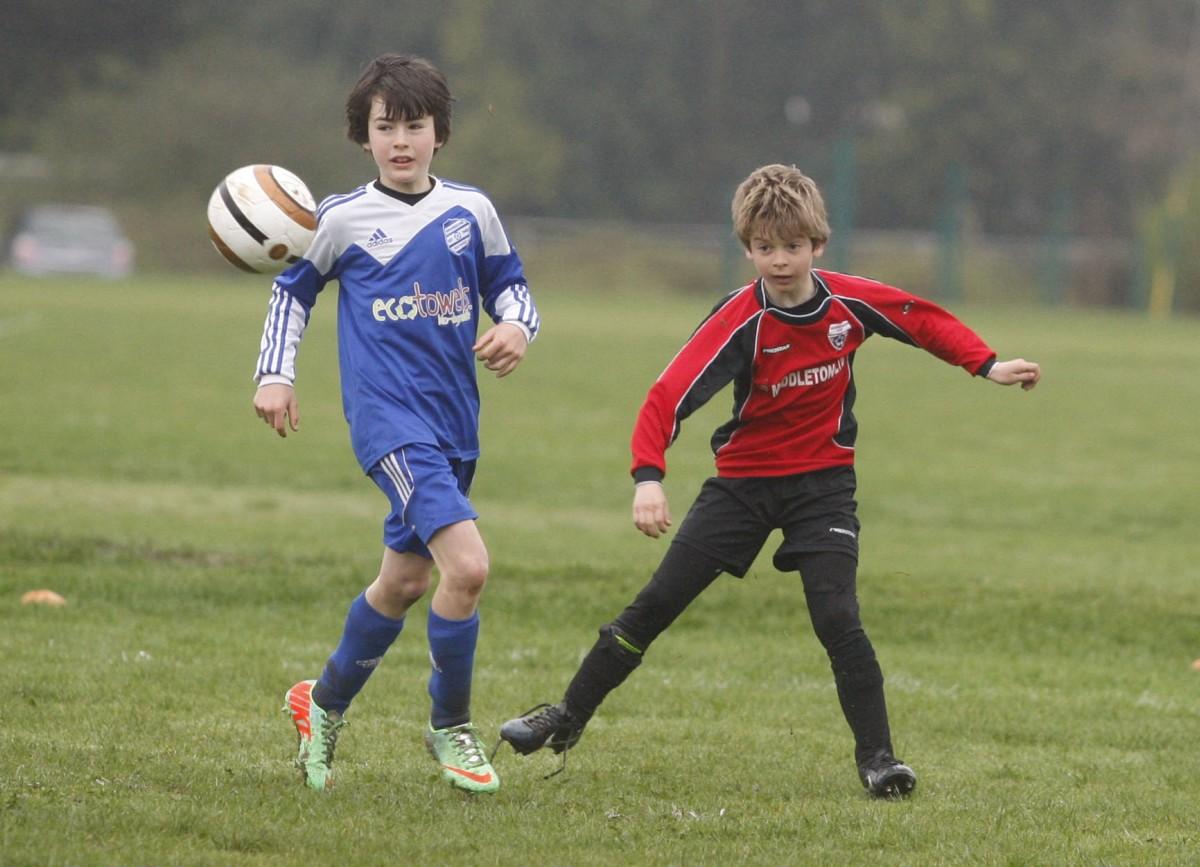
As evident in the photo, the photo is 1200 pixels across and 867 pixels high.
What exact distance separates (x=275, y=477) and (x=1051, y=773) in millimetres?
8553

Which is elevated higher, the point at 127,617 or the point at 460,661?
the point at 460,661

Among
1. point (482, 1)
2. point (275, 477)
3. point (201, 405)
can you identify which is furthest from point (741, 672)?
point (482, 1)

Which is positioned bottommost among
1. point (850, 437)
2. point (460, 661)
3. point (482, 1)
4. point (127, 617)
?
point (127, 617)

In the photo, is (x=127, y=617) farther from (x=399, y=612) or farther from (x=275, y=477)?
(x=275, y=477)

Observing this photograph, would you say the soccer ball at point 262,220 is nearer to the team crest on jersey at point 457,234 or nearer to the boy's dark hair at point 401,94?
the boy's dark hair at point 401,94

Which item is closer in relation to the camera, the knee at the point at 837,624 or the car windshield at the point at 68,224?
the knee at the point at 837,624

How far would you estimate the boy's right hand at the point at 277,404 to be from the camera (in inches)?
199

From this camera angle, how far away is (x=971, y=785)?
18.1 ft

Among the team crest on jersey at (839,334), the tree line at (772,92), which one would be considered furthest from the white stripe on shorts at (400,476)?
the tree line at (772,92)

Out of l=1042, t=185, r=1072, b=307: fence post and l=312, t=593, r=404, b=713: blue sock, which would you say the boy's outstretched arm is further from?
l=1042, t=185, r=1072, b=307: fence post

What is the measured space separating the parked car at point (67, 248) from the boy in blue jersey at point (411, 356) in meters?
38.5

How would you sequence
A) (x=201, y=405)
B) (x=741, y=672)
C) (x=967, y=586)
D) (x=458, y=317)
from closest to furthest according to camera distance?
1. (x=458, y=317)
2. (x=741, y=672)
3. (x=967, y=586)
4. (x=201, y=405)

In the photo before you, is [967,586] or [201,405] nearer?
[967,586]

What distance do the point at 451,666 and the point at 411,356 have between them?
2.85ft
